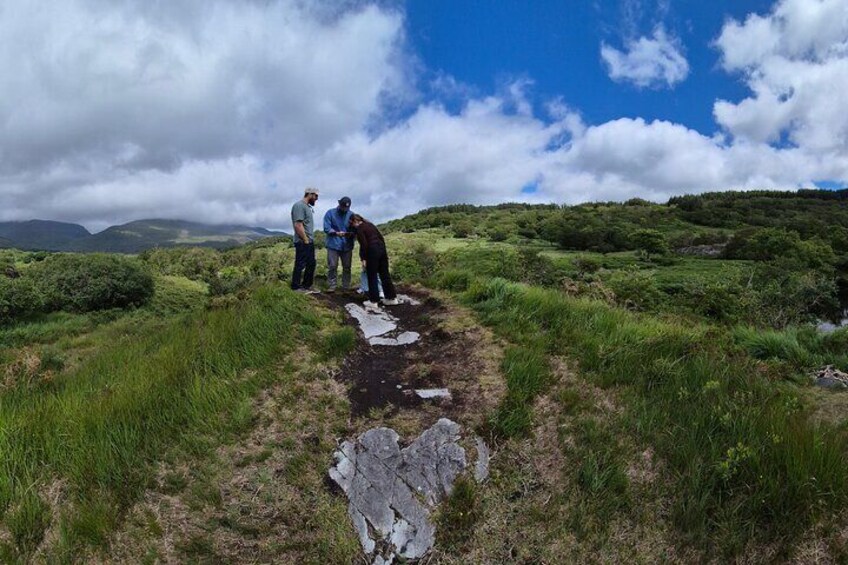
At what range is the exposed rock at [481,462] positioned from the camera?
4.60 m

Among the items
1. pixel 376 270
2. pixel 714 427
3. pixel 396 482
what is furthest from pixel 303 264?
pixel 714 427

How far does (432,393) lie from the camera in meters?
5.88

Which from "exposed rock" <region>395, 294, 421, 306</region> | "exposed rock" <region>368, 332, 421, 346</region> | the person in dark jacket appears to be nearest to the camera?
"exposed rock" <region>368, 332, 421, 346</region>

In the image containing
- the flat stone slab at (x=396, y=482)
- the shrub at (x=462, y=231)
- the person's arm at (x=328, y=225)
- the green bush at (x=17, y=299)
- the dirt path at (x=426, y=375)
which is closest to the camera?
the flat stone slab at (x=396, y=482)

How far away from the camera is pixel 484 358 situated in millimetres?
6637

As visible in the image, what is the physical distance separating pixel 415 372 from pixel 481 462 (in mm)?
1982

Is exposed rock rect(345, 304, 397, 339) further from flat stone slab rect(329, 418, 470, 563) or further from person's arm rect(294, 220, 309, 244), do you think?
flat stone slab rect(329, 418, 470, 563)

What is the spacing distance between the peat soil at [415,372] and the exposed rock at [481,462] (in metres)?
0.45

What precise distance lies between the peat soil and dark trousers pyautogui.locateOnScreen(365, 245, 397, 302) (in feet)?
4.62

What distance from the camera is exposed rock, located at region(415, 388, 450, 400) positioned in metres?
5.81

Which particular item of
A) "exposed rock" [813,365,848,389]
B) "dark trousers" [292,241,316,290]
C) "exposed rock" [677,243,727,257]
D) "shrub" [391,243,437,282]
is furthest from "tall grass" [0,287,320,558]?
"exposed rock" [677,243,727,257]

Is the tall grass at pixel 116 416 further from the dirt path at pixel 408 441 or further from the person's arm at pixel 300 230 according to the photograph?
the person's arm at pixel 300 230

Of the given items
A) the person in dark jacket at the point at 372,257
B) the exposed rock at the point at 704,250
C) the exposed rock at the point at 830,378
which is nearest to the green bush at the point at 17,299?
the person in dark jacket at the point at 372,257

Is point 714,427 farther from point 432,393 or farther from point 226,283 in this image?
point 226,283
